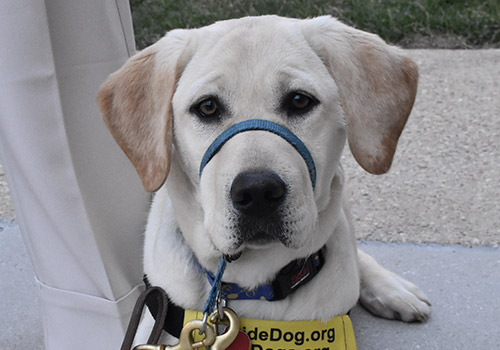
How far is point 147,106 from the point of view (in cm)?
207

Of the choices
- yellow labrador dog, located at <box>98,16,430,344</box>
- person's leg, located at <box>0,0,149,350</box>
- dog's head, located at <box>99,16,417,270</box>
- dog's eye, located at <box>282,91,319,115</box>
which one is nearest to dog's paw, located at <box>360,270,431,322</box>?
yellow labrador dog, located at <box>98,16,430,344</box>

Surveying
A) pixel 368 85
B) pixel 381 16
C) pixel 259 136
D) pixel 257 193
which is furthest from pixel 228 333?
pixel 381 16

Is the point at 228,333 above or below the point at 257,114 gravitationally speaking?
below

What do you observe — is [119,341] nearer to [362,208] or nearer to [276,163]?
[276,163]

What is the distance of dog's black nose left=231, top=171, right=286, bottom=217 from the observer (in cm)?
174

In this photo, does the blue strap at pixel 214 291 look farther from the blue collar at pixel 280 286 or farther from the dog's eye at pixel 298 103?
the dog's eye at pixel 298 103

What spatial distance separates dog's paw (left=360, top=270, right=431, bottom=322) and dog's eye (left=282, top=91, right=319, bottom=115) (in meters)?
1.16

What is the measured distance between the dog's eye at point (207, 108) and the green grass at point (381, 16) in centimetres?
443

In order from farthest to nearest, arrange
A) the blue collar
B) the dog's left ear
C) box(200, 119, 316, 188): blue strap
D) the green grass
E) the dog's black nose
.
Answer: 1. the green grass
2. the blue collar
3. the dog's left ear
4. box(200, 119, 316, 188): blue strap
5. the dog's black nose

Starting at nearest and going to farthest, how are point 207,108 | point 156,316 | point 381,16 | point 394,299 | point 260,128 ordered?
point 260,128 → point 207,108 → point 156,316 → point 394,299 → point 381,16

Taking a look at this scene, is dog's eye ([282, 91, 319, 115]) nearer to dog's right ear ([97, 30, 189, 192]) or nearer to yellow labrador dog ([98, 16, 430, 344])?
yellow labrador dog ([98, 16, 430, 344])

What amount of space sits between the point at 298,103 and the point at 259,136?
0.67 ft

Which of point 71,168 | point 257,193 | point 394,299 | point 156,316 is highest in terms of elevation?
point 257,193

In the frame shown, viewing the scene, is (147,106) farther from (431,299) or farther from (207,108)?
(431,299)
